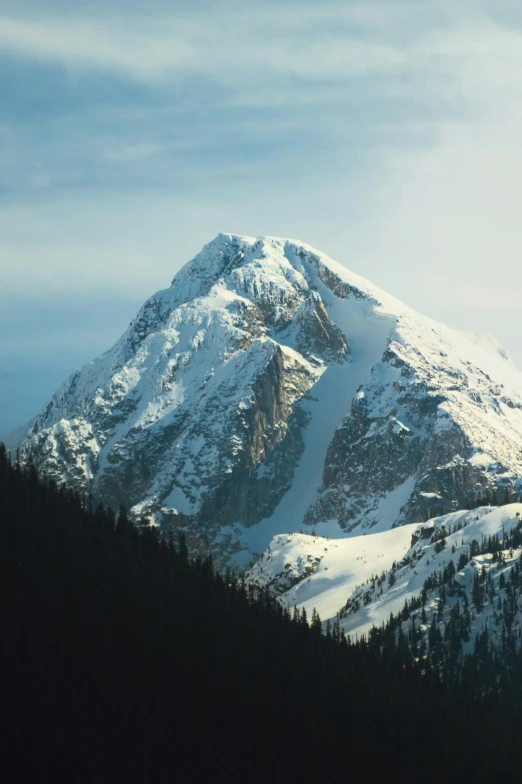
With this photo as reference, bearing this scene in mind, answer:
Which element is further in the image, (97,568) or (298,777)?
(97,568)

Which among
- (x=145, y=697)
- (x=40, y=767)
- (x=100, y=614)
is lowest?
(x=40, y=767)

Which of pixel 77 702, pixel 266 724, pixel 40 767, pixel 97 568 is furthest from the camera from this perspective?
pixel 97 568

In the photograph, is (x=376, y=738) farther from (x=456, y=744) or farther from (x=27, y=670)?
(x=27, y=670)

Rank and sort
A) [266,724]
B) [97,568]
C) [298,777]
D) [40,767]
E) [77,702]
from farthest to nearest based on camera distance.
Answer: [97,568], [266,724], [298,777], [77,702], [40,767]

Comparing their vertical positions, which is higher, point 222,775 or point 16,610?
point 16,610

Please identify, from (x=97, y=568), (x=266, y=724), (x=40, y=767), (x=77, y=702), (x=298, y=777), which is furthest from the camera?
(x=97, y=568)

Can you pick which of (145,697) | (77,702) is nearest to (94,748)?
(77,702)

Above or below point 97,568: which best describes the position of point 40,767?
below

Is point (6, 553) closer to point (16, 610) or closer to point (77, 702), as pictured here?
point (16, 610)

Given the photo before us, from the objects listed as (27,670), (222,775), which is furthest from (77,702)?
(222,775)
